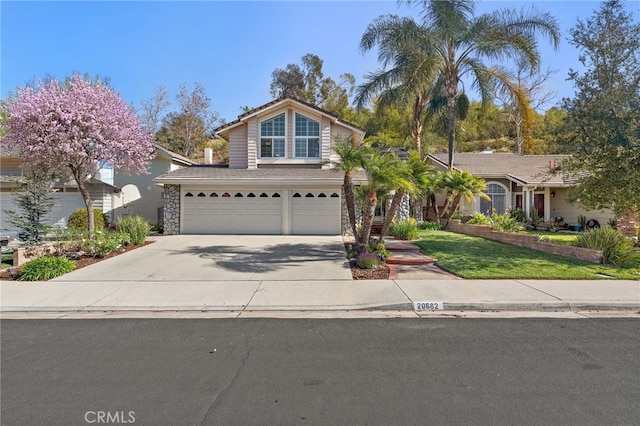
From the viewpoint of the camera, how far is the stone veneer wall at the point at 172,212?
59.6 ft

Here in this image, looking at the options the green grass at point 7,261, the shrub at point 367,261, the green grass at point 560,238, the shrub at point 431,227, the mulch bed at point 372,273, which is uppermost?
the shrub at point 431,227

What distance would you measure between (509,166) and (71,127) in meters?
23.4

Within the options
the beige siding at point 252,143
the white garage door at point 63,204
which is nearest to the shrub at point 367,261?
the beige siding at point 252,143

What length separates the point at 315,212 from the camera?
18078mm

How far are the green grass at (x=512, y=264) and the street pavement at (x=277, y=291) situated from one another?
52cm

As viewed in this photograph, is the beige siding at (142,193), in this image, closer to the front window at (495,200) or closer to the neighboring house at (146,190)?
the neighboring house at (146,190)

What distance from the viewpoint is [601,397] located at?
3.81 meters

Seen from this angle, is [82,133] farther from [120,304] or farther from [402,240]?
[402,240]

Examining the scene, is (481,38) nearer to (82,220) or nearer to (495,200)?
(495,200)

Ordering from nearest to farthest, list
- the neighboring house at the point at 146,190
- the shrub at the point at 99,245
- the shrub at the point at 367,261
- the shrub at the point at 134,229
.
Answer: the shrub at the point at 367,261 → the shrub at the point at 99,245 → the shrub at the point at 134,229 → the neighboring house at the point at 146,190

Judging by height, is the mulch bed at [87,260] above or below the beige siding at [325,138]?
below

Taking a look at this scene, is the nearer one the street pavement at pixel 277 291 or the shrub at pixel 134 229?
the street pavement at pixel 277 291

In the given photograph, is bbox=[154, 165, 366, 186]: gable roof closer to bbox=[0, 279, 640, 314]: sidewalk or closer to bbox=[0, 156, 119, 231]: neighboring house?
bbox=[0, 156, 119, 231]: neighboring house

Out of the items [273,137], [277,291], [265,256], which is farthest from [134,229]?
[277,291]
